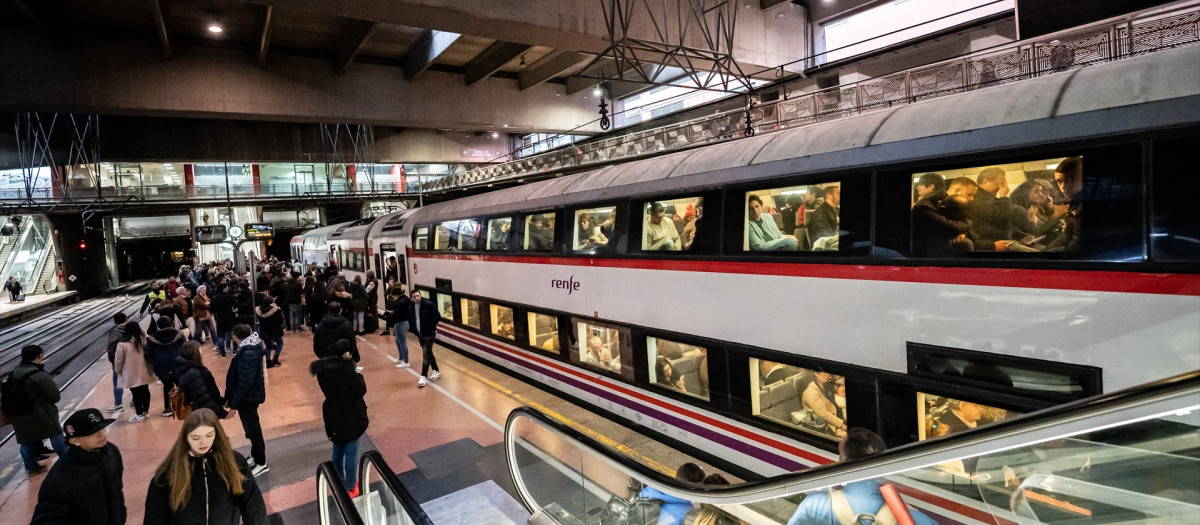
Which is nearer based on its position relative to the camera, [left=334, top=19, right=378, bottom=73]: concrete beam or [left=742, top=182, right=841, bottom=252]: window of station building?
[left=742, top=182, right=841, bottom=252]: window of station building

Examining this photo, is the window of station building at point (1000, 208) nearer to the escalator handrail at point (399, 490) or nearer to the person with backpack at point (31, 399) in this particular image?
the escalator handrail at point (399, 490)

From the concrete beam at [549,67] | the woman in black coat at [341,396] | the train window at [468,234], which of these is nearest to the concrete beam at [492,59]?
the concrete beam at [549,67]

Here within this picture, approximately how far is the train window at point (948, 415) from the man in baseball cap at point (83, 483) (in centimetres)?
560

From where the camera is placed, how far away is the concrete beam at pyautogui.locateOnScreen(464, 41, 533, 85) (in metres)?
20.6

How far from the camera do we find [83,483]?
3.47 m

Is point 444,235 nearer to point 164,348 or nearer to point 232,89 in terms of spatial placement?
point 164,348

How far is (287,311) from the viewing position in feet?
55.6

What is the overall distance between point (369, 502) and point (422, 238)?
9944 millimetres

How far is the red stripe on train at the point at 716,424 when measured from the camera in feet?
11.4

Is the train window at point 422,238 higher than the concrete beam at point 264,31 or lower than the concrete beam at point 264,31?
lower

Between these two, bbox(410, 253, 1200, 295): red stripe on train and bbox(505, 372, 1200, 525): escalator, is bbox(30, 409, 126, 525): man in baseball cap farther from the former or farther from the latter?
bbox(410, 253, 1200, 295): red stripe on train

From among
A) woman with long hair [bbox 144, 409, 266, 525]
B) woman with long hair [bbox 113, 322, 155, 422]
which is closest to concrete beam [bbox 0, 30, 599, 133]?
woman with long hair [bbox 113, 322, 155, 422]

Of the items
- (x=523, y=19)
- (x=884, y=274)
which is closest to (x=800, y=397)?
(x=884, y=274)

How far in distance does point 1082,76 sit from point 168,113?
2308 centimetres
